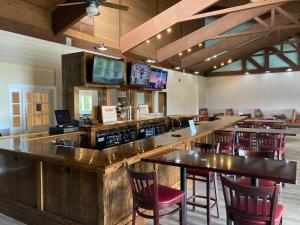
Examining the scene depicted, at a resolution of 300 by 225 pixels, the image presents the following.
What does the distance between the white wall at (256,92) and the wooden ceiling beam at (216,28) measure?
6403 mm

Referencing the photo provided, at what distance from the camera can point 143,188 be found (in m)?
2.31

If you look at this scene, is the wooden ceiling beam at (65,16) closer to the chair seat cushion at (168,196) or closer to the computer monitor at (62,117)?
the computer monitor at (62,117)

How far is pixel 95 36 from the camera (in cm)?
722

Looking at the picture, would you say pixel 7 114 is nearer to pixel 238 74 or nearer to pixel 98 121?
pixel 98 121

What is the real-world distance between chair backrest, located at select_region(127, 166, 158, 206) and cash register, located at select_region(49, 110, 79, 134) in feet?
7.55

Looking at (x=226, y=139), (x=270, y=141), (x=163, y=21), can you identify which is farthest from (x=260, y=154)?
(x=163, y=21)

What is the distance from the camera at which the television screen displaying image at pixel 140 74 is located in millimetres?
6766

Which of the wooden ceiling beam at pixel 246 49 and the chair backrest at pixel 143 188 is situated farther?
the wooden ceiling beam at pixel 246 49

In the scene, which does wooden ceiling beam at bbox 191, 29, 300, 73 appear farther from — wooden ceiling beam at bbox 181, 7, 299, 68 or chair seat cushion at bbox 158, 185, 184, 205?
chair seat cushion at bbox 158, 185, 184, 205

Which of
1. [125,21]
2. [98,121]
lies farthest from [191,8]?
[98,121]

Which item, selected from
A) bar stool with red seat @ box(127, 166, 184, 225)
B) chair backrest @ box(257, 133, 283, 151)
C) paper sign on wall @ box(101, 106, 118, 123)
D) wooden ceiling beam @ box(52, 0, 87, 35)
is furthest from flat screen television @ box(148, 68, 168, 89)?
bar stool with red seat @ box(127, 166, 184, 225)

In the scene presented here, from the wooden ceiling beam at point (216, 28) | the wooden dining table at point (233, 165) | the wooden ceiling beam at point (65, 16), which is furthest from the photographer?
the wooden ceiling beam at point (216, 28)

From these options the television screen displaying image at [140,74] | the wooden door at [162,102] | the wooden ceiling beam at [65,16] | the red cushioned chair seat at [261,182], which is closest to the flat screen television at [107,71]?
the television screen displaying image at [140,74]

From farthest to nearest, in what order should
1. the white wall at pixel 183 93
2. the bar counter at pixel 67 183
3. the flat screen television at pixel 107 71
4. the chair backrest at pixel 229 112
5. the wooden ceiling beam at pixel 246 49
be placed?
the chair backrest at pixel 229 112
the wooden ceiling beam at pixel 246 49
the white wall at pixel 183 93
the flat screen television at pixel 107 71
the bar counter at pixel 67 183
